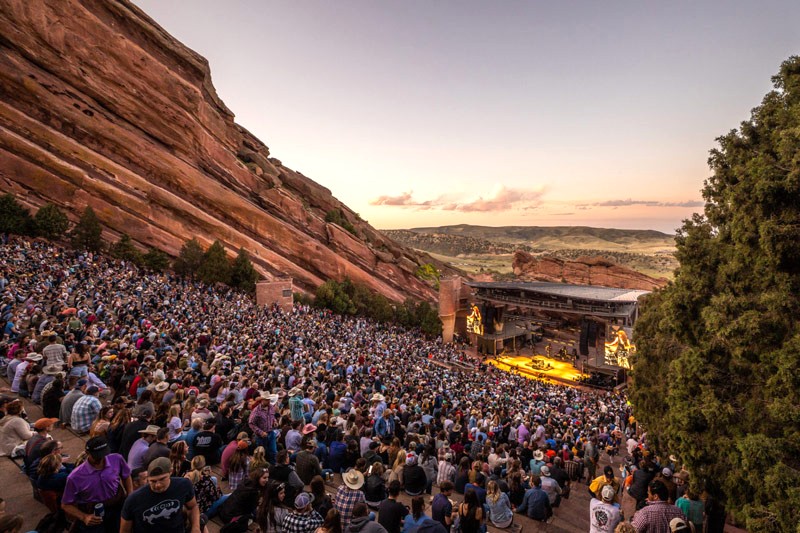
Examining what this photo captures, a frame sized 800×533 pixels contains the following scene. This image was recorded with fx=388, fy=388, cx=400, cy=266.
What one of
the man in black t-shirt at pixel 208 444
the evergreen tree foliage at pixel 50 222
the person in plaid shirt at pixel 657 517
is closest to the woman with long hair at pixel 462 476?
the person in plaid shirt at pixel 657 517

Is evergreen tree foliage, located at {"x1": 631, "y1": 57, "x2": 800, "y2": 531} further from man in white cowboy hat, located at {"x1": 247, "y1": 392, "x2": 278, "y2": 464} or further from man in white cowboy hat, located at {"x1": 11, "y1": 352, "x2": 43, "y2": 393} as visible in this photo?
man in white cowboy hat, located at {"x1": 11, "y1": 352, "x2": 43, "y2": 393}

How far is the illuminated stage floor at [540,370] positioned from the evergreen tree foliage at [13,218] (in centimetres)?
4229

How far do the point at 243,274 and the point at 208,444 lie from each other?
3701cm

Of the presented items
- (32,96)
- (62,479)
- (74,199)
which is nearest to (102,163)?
(74,199)

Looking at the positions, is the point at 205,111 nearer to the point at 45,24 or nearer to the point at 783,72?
the point at 45,24

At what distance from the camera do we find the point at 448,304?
48.7m

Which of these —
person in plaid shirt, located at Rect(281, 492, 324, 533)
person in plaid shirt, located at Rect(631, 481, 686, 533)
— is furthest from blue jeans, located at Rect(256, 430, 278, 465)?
person in plaid shirt, located at Rect(631, 481, 686, 533)

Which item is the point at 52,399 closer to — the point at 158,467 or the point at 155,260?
the point at 158,467

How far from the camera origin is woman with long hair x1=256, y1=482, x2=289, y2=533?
15.8 feet

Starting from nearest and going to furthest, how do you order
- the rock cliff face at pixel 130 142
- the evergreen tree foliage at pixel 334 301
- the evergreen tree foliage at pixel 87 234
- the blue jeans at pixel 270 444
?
1. the blue jeans at pixel 270 444
2. the evergreen tree foliage at pixel 87 234
3. the rock cliff face at pixel 130 142
4. the evergreen tree foliage at pixel 334 301

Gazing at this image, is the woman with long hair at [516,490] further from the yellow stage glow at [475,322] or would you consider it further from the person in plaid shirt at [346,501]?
the yellow stage glow at [475,322]

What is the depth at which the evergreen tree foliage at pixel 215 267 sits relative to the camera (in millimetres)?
38594

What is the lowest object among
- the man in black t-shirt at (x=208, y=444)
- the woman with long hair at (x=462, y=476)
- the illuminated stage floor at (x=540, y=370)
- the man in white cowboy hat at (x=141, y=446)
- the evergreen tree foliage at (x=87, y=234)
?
the illuminated stage floor at (x=540, y=370)

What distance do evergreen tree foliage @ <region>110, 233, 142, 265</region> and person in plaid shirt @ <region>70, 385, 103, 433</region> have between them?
3482cm
